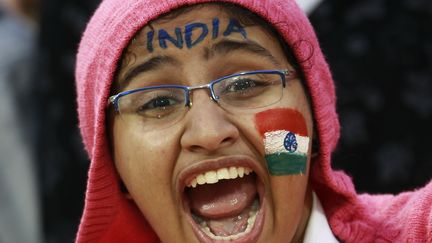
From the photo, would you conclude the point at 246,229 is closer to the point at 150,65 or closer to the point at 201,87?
the point at 201,87

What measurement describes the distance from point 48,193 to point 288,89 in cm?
235

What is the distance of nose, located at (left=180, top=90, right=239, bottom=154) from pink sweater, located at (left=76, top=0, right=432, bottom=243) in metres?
0.26

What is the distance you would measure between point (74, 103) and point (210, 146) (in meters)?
2.20

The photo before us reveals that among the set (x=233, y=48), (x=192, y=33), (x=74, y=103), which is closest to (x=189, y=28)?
(x=192, y=33)

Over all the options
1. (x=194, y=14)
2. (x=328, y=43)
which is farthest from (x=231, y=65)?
(x=328, y=43)

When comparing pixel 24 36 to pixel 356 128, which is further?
pixel 24 36

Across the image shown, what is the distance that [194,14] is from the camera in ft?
7.67

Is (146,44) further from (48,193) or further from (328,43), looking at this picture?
(48,193)

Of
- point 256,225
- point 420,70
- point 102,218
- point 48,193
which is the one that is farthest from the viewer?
point 48,193

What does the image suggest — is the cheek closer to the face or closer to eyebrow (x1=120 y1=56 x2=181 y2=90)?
the face

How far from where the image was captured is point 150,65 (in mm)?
2350

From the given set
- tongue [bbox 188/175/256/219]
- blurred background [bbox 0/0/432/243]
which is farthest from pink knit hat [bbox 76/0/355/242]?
blurred background [bbox 0/0/432/243]

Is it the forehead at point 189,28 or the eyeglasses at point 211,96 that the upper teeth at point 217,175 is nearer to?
the eyeglasses at point 211,96

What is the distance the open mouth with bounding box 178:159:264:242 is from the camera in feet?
7.55
